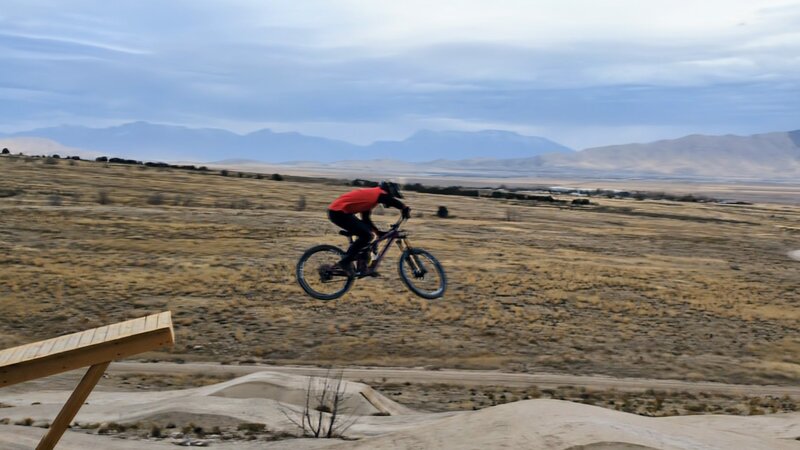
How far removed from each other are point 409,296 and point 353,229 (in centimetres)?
2275

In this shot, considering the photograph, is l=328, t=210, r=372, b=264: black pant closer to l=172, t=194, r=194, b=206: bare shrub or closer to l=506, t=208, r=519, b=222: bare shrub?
l=172, t=194, r=194, b=206: bare shrub

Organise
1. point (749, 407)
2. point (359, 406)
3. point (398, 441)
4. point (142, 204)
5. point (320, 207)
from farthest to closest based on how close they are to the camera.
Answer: point (320, 207), point (142, 204), point (749, 407), point (359, 406), point (398, 441)

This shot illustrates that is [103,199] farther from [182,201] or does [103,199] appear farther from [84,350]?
[84,350]

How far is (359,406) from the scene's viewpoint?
65.5ft

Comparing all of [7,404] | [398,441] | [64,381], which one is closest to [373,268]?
[398,441]

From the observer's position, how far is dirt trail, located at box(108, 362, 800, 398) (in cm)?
2642

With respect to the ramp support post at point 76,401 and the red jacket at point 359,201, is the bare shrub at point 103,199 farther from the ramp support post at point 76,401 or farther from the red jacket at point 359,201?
the ramp support post at point 76,401

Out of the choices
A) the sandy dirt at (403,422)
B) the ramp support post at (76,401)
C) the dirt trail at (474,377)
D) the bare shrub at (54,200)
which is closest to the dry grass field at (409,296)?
the bare shrub at (54,200)

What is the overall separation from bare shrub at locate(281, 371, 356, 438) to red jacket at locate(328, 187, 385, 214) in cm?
503

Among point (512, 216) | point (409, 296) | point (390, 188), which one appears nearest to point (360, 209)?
point (390, 188)

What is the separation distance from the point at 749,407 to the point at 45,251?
30.7 metres

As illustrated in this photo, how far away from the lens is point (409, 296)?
117 feet

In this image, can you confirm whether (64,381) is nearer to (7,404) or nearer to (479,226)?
(7,404)

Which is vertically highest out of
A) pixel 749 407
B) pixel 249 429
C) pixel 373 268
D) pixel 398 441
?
pixel 373 268
